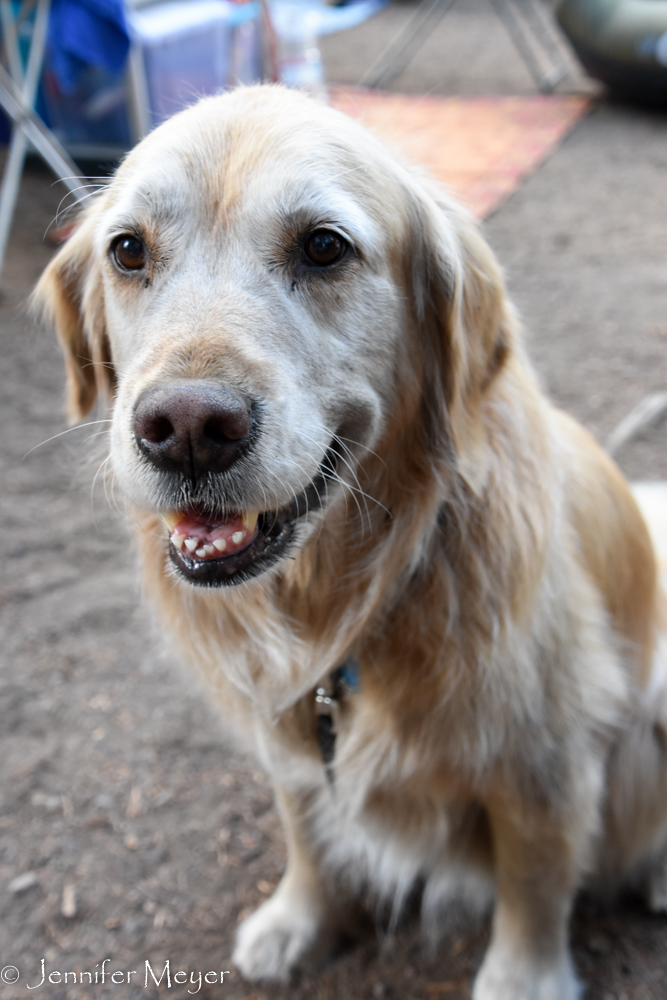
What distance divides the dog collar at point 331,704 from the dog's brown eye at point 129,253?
2.83 ft

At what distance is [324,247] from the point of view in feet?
4.58

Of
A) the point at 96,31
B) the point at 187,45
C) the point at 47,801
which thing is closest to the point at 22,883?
the point at 47,801

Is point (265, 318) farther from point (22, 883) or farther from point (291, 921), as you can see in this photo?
point (22, 883)

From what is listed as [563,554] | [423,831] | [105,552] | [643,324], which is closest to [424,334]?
[563,554]

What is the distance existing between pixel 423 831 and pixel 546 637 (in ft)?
1.73

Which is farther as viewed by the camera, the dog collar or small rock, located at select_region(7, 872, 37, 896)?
small rock, located at select_region(7, 872, 37, 896)

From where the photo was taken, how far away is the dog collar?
1.64 m

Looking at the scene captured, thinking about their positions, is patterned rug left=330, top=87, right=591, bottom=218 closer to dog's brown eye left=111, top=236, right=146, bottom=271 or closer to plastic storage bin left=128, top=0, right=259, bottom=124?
plastic storage bin left=128, top=0, right=259, bottom=124

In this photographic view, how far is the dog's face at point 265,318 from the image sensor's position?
1.24m

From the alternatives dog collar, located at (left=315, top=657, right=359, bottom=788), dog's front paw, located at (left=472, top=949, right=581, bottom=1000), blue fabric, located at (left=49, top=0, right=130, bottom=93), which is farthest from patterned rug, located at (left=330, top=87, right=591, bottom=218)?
dog's front paw, located at (left=472, top=949, right=581, bottom=1000)

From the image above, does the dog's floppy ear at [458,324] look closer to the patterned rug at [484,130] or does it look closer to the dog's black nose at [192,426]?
the dog's black nose at [192,426]

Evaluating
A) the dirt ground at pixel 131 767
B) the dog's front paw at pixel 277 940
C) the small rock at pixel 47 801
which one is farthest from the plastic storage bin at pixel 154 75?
the dog's front paw at pixel 277 940

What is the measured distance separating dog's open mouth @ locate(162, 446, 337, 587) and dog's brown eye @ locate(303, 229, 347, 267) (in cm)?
33

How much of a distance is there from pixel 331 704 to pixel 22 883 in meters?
1.10
